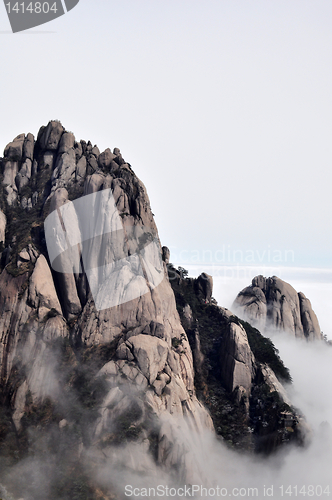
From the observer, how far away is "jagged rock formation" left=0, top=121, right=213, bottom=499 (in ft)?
169

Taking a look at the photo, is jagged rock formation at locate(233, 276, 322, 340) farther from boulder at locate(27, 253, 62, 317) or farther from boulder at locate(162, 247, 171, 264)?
boulder at locate(27, 253, 62, 317)

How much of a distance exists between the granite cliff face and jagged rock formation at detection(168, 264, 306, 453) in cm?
22

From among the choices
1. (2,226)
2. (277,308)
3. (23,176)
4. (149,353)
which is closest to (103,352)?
(149,353)

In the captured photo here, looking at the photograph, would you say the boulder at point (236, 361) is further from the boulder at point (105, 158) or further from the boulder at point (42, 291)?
the boulder at point (105, 158)

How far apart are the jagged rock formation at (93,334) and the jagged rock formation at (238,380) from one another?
420 cm

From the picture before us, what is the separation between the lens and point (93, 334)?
60.4m

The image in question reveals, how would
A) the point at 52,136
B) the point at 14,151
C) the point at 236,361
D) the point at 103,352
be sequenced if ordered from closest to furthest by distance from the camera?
the point at 103,352 < the point at 236,361 < the point at 14,151 < the point at 52,136

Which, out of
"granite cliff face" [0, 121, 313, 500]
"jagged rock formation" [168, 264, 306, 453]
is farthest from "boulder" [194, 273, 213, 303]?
"granite cliff face" [0, 121, 313, 500]

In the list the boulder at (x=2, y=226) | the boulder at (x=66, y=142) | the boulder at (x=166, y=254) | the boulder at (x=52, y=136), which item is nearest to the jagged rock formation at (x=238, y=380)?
the boulder at (x=166, y=254)

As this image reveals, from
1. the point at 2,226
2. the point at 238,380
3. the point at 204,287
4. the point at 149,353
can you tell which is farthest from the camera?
the point at 204,287

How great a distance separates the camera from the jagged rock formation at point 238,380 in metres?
57.8

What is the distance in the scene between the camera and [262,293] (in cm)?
12231

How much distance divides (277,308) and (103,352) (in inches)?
3000

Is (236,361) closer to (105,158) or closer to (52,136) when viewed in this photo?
(105,158)
